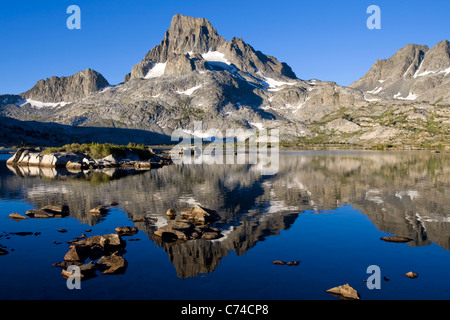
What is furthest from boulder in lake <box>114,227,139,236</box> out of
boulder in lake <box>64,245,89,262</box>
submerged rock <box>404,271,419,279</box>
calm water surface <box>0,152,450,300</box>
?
submerged rock <box>404,271,419,279</box>

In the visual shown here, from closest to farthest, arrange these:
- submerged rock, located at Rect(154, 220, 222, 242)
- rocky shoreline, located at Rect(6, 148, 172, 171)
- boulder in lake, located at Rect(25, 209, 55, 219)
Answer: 1. submerged rock, located at Rect(154, 220, 222, 242)
2. boulder in lake, located at Rect(25, 209, 55, 219)
3. rocky shoreline, located at Rect(6, 148, 172, 171)

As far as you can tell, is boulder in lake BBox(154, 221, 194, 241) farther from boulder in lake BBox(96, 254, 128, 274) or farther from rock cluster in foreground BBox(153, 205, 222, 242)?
boulder in lake BBox(96, 254, 128, 274)

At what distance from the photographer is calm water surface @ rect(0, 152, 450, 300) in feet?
76.1

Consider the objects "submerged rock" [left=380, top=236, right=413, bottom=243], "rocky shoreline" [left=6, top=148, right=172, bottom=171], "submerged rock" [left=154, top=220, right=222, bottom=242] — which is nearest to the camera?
"submerged rock" [left=380, top=236, right=413, bottom=243]

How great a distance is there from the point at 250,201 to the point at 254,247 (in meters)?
23.3

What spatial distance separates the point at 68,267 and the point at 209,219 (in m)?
18.2

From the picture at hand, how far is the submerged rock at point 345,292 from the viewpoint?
2161 cm

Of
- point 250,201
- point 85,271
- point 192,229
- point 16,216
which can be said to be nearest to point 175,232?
point 192,229

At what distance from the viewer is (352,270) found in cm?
2606

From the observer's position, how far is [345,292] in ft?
71.5

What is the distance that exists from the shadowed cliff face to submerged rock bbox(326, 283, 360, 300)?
30.9 feet

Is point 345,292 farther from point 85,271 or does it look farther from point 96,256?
point 96,256

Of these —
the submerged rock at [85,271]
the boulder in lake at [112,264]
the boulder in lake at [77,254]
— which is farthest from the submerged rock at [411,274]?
the boulder in lake at [77,254]
